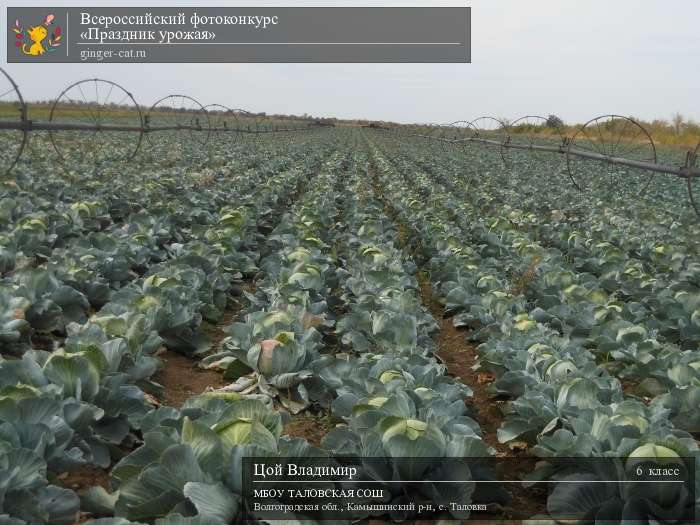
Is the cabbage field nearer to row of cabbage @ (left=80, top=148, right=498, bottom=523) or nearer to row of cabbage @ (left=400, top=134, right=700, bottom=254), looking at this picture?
row of cabbage @ (left=80, top=148, right=498, bottom=523)

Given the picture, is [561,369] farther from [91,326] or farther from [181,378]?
[91,326]

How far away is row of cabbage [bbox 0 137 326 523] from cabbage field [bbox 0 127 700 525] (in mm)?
14

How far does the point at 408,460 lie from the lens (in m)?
2.78

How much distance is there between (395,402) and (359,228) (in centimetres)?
567

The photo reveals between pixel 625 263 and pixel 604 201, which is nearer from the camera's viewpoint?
pixel 625 263

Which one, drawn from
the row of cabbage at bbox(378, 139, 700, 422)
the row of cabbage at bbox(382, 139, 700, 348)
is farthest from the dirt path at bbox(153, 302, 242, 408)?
the row of cabbage at bbox(382, 139, 700, 348)

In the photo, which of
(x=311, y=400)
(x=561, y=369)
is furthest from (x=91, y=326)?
(x=561, y=369)

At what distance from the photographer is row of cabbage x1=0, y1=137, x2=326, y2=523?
256 centimetres

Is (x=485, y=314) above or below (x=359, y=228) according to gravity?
below

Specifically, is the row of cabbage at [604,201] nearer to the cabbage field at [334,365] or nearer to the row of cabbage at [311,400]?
the cabbage field at [334,365]

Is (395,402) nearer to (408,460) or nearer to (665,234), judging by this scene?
(408,460)

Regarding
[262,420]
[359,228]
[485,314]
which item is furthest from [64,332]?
[359,228]

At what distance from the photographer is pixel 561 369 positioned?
12.2 feet

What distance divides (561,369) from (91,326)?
8.83 feet
